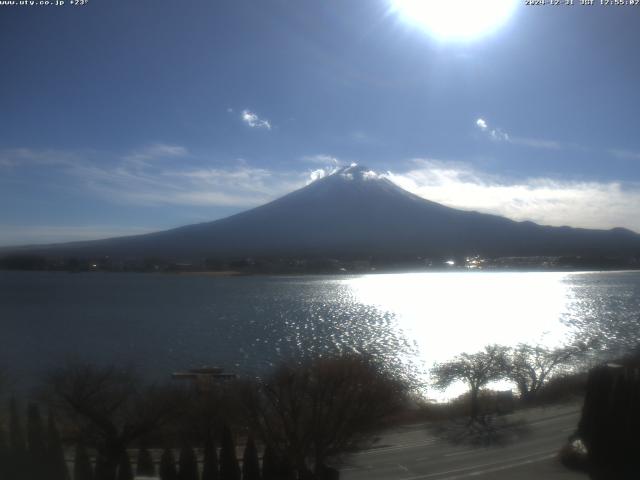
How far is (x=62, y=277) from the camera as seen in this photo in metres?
44.3

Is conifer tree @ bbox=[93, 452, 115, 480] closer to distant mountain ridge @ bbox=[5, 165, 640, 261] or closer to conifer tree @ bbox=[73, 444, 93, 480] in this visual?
conifer tree @ bbox=[73, 444, 93, 480]

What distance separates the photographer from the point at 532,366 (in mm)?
12406

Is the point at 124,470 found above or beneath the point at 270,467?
above

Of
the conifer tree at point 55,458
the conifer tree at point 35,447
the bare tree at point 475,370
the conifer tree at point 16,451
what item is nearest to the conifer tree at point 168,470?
the conifer tree at point 55,458

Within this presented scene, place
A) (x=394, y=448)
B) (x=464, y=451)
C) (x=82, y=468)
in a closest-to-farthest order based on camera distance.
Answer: (x=82, y=468) < (x=464, y=451) < (x=394, y=448)

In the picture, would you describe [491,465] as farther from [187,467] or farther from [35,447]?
[35,447]

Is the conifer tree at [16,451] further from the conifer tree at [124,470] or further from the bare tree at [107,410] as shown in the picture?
the conifer tree at [124,470]

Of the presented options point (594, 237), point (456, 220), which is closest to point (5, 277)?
point (456, 220)

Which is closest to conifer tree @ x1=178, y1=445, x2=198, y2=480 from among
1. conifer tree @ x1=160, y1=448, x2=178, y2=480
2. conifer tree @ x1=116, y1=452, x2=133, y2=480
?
conifer tree @ x1=160, y1=448, x2=178, y2=480

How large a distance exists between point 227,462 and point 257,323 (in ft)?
52.0

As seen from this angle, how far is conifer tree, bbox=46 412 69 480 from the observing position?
16.8 ft

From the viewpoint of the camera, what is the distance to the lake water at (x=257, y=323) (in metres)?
14.5

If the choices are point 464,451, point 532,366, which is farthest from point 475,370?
point 464,451

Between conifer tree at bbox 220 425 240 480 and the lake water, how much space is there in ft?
23.0
